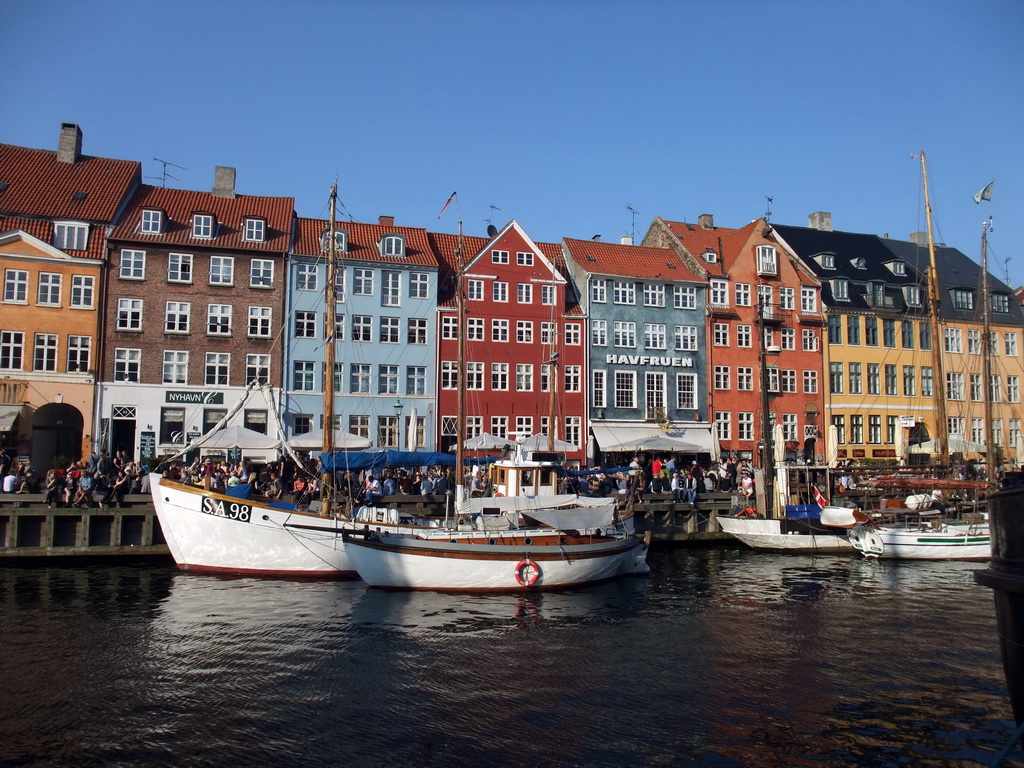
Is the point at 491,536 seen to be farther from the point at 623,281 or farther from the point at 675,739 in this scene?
the point at 623,281

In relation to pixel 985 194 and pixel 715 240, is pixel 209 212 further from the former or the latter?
pixel 985 194

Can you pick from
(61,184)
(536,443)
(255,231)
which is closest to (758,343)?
(536,443)

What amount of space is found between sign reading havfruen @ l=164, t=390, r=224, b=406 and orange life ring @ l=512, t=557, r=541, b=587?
23615mm

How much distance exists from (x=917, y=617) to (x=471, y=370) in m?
28.7

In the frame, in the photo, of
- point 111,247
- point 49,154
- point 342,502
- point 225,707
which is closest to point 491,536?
point 342,502

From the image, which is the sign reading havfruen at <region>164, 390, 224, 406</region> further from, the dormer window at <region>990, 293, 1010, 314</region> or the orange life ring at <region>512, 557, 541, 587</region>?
the dormer window at <region>990, 293, 1010, 314</region>

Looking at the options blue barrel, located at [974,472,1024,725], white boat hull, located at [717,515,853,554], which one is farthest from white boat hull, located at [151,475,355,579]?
blue barrel, located at [974,472,1024,725]

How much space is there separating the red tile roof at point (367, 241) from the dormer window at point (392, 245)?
32 centimetres

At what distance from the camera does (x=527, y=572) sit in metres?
23.4

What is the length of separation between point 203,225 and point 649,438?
26.1 meters

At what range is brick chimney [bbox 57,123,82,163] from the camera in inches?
1757

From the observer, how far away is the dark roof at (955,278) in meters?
56.5

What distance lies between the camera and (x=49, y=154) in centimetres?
4475

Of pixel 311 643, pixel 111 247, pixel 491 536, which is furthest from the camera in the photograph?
pixel 111 247
